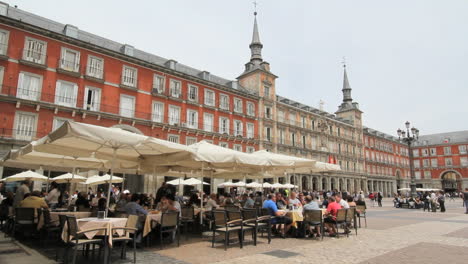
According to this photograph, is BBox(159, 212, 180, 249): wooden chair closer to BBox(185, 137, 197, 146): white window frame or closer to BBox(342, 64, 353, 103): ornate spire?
BBox(185, 137, 197, 146): white window frame

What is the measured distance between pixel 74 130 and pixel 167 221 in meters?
2.96

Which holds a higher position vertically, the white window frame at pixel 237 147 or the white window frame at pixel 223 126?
the white window frame at pixel 223 126

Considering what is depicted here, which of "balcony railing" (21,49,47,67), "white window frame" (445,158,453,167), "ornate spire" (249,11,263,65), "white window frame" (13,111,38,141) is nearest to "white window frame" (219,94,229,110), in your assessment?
"ornate spire" (249,11,263,65)

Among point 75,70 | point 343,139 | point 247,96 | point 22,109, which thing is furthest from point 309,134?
point 22,109

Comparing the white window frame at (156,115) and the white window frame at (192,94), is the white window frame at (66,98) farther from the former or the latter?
the white window frame at (192,94)

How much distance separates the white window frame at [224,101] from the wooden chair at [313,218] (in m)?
23.5

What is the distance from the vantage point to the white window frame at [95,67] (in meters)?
22.1

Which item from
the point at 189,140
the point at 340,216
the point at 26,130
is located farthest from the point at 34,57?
the point at 340,216

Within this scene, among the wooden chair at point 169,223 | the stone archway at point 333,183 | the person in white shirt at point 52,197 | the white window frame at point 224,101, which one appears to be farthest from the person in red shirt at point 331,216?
the stone archway at point 333,183

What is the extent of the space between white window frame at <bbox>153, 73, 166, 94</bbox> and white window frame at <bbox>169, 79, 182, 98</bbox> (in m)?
0.75

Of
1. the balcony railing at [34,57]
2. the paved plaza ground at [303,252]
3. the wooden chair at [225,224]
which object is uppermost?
the balcony railing at [34,57]

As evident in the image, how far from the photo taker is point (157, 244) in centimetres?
702

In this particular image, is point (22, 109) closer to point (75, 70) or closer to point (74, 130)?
point (75, 70)

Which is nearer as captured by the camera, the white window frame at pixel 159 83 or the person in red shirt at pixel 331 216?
the person in red shirt at pixel 331 216
